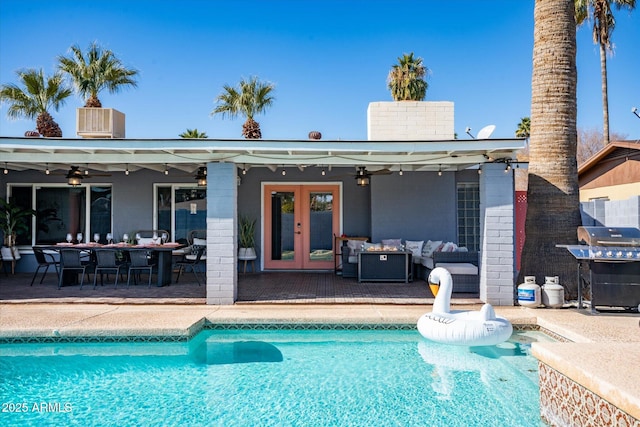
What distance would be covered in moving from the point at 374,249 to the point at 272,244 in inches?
124

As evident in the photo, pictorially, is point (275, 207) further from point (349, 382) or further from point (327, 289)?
point (349, 382)

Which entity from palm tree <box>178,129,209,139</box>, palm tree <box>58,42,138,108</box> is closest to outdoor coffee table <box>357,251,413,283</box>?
palm tree <box>58,42,138,108</box>

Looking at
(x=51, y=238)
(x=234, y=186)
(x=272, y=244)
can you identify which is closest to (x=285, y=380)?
(x=234, y=186)

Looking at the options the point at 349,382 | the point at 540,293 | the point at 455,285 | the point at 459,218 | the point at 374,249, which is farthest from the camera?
the point at 459,218

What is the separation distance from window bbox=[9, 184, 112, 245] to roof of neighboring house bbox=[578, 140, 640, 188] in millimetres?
14375

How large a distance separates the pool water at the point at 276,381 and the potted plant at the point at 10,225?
635cm

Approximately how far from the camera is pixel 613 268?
267 inches

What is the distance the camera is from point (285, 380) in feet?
16.8

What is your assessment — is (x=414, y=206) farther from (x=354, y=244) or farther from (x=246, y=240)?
(x=246, y=240)

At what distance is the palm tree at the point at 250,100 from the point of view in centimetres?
1450

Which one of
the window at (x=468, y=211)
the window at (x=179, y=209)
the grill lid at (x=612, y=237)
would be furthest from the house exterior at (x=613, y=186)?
the window at (x=179, y=209)

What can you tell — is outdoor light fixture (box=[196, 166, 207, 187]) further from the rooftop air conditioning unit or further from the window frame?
the window frame

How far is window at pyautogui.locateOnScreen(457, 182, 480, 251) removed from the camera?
1210 centimetres

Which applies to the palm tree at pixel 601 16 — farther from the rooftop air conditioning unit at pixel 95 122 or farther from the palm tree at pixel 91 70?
the rooftop air conditioning unit at pixel 95 122
